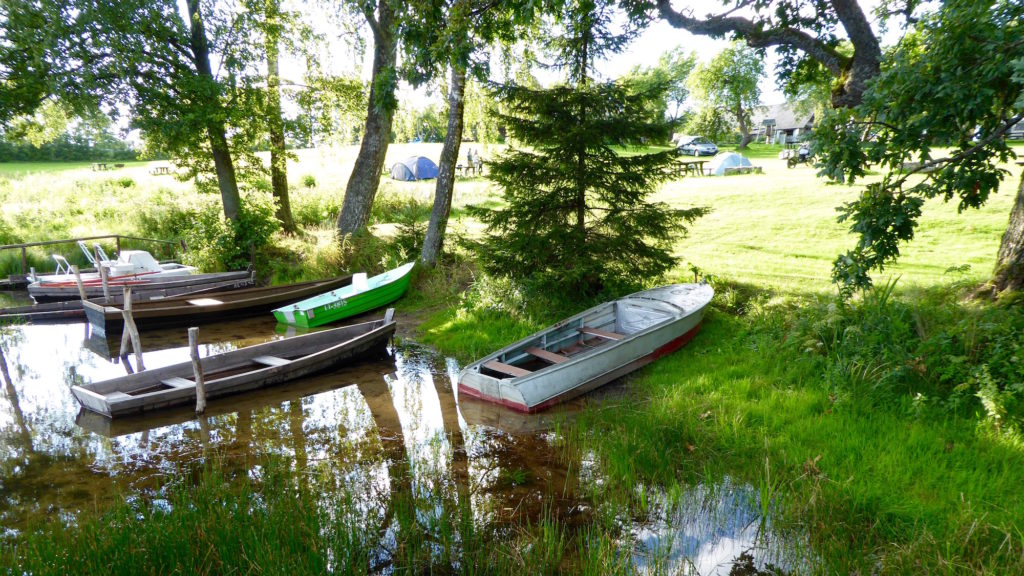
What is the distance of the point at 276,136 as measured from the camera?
15.8 m

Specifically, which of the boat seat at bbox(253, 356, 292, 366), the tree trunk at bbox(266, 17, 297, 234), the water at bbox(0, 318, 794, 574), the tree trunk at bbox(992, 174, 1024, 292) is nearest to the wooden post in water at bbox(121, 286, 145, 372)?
the water at bbox(0, 318, 794, 574)

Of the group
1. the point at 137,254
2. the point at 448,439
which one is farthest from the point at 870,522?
the point at 137,254

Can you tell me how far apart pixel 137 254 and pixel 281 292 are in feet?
15.4

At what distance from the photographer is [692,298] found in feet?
29.9

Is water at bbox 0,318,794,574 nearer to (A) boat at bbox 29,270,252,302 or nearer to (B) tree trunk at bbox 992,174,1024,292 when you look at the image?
(A) boat at bbox 29,270,252,302

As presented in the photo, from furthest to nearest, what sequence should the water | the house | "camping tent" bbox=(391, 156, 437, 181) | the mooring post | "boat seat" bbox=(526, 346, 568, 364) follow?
the house
"camping tent" bbox=(391, 156, 437, 181)
the mooring post
"boat seat" bbox=(526, 346, 568, 364)
the water

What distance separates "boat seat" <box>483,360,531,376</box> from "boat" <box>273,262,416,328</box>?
516cm

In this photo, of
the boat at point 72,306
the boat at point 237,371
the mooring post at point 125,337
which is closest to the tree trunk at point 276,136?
the boat at point 72,306

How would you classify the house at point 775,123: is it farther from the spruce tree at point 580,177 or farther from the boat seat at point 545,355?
the boat seat at point 545,355

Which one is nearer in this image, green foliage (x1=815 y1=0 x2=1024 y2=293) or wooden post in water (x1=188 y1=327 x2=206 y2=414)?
green foliage (x1=815 y1=0 x2=1024 y2=293)

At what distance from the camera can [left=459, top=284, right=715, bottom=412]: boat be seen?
725 centimetres

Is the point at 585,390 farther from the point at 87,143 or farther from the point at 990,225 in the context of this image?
the point at 87,143

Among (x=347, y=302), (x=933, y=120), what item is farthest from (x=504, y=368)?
(x=347, y=302)

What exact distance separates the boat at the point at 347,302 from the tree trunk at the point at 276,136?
559cm
